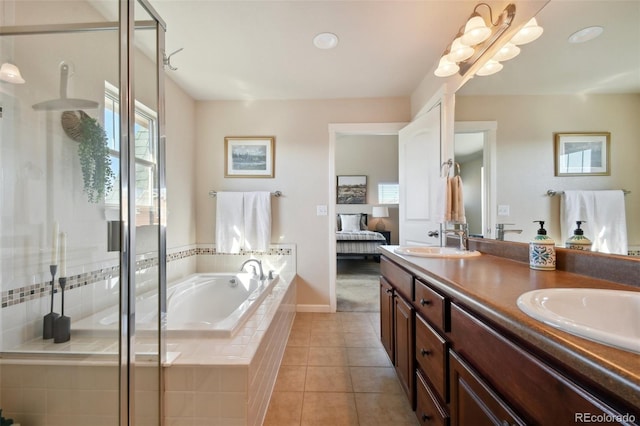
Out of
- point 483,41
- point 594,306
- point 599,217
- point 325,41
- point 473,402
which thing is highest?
point 325,41

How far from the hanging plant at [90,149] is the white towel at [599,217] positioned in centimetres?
212

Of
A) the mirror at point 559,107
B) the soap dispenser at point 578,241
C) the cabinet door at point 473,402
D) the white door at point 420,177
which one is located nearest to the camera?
the cabinet door at point 473,402

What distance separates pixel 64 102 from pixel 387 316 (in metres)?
2.20

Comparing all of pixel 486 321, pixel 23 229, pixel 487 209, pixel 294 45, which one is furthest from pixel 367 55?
pixel 23 229

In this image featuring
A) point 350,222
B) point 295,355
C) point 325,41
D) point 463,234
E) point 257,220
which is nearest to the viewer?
point 463,234

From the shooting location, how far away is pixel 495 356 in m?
0.64

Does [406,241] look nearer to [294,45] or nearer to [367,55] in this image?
[367,55]

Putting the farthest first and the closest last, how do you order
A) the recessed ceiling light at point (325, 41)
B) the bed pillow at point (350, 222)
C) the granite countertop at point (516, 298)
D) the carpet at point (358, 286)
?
the bed pillow at point (350, 222) → the carpet at point (358, 286) → the recessed ceiling light at point (325, 41) → the granite countertop at point (516, 298)

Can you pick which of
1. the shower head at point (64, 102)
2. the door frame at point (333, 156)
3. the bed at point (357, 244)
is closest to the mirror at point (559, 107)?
the door frame at point (333, 156)

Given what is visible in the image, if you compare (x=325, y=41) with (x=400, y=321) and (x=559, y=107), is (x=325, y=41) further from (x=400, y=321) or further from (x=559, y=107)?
(x=400, y=321)

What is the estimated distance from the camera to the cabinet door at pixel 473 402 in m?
0.61

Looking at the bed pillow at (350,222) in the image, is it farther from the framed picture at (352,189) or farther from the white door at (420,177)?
the white door at (420,177)

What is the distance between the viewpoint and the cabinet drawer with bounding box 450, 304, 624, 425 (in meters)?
0.44

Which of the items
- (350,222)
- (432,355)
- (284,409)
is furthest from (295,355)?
(350,222)
